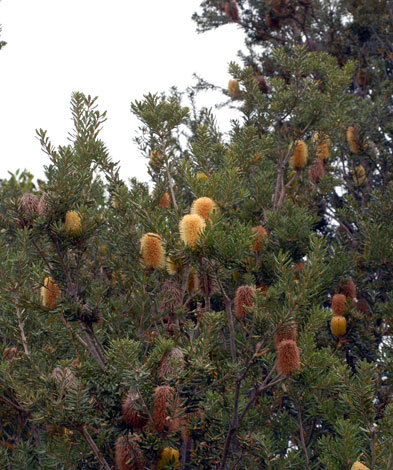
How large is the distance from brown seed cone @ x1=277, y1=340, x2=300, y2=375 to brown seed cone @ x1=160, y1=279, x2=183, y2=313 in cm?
54

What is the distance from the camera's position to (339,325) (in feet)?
13.3

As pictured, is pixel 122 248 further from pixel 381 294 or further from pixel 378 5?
pixel 378 5

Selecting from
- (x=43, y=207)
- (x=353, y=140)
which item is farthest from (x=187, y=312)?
(x=353, y=140)

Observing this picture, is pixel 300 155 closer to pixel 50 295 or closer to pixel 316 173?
pixel 316 173

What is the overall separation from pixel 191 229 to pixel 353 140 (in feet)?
11.5

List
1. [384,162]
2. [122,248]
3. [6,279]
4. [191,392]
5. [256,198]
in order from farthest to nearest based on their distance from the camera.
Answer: [384,162]
[256,198]
[122,248]
[6,279]
[191,392]

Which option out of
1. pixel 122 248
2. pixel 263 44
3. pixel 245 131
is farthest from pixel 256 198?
pixel 263 44

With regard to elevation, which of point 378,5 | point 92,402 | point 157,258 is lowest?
point 92,402

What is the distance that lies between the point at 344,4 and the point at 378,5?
510mm

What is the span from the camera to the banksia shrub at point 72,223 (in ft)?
7.97

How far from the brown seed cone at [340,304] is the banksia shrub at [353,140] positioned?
179cm

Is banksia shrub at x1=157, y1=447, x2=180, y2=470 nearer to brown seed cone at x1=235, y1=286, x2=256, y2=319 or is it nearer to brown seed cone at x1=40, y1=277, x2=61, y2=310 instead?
brown seed cone at x1=235, y1=286, x2=256, y2=319

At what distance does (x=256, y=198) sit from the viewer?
363 cm

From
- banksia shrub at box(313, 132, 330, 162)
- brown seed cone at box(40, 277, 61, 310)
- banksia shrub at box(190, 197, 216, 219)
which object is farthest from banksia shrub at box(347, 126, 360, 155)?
brown seed cone at box(40, 277, 61, 310)
